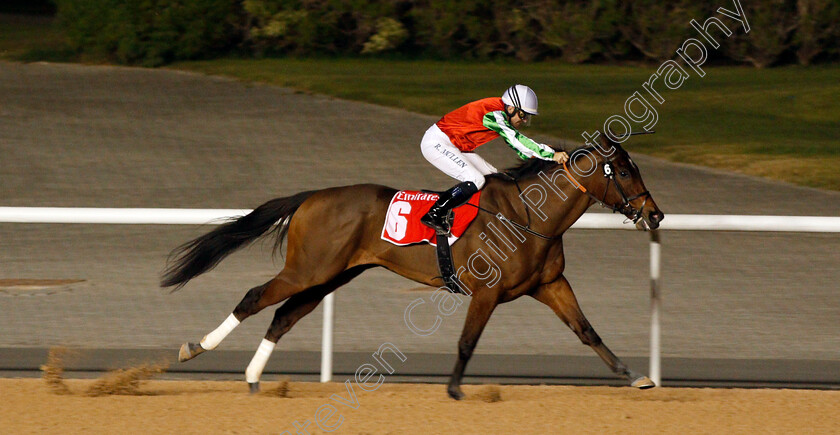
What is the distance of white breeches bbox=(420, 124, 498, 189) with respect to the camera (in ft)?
16.5

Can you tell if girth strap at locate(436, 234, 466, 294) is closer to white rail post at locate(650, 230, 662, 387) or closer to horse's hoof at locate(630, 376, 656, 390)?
horse's hoof at locate(630, 376, 656, 390)

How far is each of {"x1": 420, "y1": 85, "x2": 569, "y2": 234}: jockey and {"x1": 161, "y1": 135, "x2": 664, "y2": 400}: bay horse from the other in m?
0.12

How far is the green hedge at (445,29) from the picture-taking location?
16.9 meters

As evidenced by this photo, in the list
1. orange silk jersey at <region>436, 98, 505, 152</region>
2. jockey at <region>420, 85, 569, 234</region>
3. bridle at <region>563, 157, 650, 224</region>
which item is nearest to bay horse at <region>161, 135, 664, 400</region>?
bridle at <region>563, 157, 650, 224</region>

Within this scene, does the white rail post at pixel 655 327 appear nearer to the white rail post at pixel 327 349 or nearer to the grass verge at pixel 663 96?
the white rail post at pixel 327 349

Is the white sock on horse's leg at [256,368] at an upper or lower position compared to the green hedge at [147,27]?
lower

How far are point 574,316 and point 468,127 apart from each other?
102cm

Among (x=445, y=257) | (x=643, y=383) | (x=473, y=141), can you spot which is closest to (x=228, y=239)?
(x=445, y=257)

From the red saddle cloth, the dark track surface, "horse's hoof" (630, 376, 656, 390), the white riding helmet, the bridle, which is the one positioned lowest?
the dark track surface

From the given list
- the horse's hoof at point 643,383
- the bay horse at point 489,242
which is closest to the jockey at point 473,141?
the bay horse at point 489,242

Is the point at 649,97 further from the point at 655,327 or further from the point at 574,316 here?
the point at 574,316

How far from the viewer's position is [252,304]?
5008 millimetres

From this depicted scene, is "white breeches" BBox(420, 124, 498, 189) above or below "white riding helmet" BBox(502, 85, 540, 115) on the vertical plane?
below

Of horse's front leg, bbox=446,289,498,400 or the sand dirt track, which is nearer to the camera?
the sand dirt track
